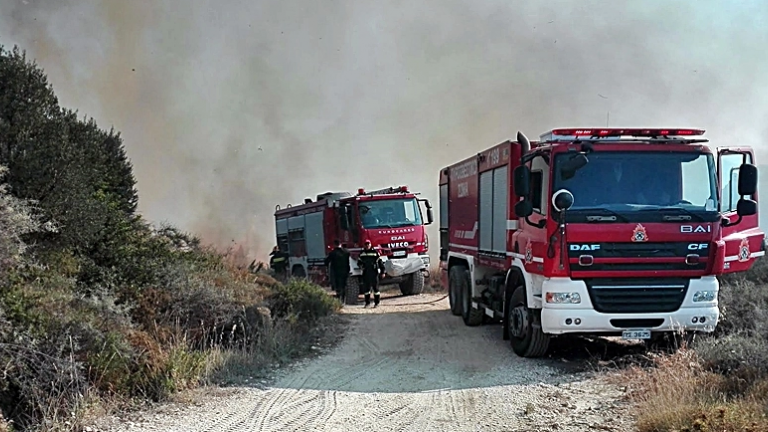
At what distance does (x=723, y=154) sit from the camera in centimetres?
768

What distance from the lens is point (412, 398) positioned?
6.31 meters

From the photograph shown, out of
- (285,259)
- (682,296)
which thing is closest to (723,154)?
(682,296)

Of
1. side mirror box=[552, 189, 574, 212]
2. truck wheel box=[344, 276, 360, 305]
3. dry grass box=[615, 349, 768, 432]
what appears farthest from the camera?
truck wheel box=[344, 276, 360, 305]

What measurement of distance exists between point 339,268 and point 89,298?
7.98 meters

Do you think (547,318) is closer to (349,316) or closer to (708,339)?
(708,339)

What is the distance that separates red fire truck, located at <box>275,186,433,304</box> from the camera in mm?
16094

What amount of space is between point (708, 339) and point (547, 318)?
66.1 inches

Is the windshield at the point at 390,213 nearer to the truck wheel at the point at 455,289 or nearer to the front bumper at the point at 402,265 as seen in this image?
the front bumper at the point at 402,265

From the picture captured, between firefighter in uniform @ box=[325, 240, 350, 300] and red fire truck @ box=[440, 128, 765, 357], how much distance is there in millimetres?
7390

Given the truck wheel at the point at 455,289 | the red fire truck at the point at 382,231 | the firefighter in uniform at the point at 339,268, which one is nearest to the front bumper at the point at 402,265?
the red fire truck at the point at 382,231

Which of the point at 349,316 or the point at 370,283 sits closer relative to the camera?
the point at 349,316

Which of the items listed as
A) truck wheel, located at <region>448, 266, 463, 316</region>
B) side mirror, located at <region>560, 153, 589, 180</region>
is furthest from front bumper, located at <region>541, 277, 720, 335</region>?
truck wheel, located at <region>448, 266, 463, 316</region>

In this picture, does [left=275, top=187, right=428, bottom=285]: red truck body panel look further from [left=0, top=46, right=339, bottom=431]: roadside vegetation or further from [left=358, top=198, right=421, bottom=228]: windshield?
[left=0, top=46, right=339, bottom=431]: roadside vegetation

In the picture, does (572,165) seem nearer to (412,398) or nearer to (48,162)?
(412,398)
